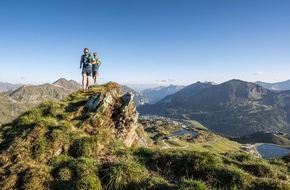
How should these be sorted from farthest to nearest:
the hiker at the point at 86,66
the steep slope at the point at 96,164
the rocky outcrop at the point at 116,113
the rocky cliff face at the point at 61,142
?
the hiker at the point at 86,66, the rocky outcrop at the point at 116,113, the rocky cliff face at the point at 61,142, the steep slope at the point at 96,164

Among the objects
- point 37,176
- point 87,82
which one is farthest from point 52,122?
point 87,82

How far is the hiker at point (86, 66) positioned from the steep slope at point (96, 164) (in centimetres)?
882

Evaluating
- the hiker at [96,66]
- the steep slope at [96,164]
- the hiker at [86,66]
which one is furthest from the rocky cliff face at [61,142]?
the hiker at [96,66]

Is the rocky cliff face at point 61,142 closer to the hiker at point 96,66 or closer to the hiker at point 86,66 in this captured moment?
the hiker at point 86,66

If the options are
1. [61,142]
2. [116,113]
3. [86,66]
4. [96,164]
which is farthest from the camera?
[86,66]

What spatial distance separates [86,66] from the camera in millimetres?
28906

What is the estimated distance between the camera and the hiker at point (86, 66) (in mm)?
28431

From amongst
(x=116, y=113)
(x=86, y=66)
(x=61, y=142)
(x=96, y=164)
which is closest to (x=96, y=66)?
(x=86, y=66)

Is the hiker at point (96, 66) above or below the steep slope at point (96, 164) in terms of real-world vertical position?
above

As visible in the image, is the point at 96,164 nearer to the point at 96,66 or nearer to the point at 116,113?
the point at 116,113

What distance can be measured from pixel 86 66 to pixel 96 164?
18.3m

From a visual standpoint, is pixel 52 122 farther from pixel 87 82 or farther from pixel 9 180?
pixel 87 82

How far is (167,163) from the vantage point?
1351 cm

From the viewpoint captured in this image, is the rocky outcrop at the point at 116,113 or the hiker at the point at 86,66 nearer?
the rocky outcrop at the point at 116,113
